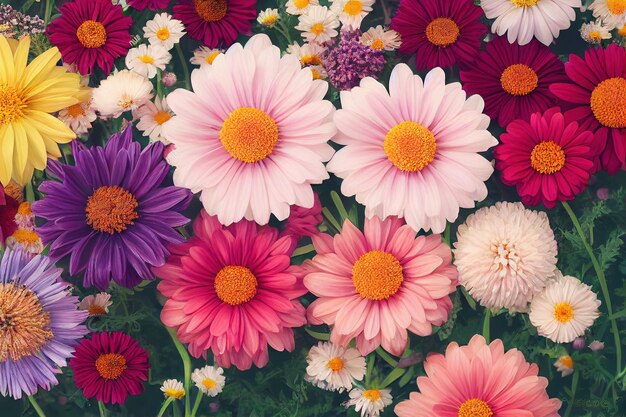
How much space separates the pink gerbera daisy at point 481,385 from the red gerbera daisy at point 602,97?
0.20 meters

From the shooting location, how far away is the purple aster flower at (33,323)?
697 mm

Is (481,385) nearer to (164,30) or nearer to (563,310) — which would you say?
(563,310)

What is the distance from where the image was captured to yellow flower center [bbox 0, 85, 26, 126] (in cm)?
71

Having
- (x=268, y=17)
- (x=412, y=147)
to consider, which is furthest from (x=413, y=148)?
(x=268, y=17)

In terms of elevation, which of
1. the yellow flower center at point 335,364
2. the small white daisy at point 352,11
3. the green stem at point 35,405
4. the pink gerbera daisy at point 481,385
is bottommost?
the green stem at point 35,405

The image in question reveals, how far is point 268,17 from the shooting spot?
0.77m

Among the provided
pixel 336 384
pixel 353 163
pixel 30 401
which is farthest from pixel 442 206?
pixel 30 401

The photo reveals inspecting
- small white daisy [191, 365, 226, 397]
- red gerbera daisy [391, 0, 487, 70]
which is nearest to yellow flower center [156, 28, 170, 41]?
red gerbera daisy [391, 0, 487, 70]

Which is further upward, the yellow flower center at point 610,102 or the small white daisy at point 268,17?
the yellow flower center at point 610,102

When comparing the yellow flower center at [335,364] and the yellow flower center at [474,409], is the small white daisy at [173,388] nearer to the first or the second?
the yellow flower center at [335,364]

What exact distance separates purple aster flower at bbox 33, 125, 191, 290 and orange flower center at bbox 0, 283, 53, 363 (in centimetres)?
4

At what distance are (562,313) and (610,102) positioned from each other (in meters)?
0.20

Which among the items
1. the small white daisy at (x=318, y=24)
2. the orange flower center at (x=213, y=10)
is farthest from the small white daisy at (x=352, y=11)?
the orange flower center at (x=213, y=10)

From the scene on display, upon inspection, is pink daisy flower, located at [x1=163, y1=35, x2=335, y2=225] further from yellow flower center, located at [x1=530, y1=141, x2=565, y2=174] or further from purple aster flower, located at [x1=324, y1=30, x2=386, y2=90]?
yellow flower center, located at [x1=530, y1=141, x2=565, y2=174]
